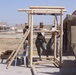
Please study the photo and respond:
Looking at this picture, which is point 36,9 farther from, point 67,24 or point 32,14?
point 67,24

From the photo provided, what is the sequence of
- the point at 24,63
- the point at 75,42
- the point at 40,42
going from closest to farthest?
the point at 75,42 < the point at 24,63 < the point at 40,42

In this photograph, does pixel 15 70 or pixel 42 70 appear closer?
pixel 42 70

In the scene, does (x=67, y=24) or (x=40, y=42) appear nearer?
(x=40, y=42)

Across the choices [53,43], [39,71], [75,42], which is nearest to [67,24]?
[53,43]

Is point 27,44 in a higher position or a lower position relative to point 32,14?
lower

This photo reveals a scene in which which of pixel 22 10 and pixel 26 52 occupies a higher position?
Answer: pixel 22 10

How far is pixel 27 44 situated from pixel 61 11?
2336mm

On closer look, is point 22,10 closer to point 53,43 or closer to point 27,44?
point 27,44

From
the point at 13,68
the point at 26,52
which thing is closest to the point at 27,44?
the point at 26,52

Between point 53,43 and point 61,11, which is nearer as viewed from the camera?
point 61,11

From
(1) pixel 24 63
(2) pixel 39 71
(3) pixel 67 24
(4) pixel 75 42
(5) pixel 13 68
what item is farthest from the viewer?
(3) pixel 67 24

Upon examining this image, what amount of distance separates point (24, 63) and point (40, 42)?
1614 mm

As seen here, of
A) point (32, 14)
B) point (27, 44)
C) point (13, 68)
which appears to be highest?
point (32, 14)

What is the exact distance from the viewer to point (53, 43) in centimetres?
1822
